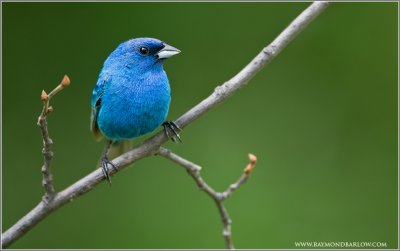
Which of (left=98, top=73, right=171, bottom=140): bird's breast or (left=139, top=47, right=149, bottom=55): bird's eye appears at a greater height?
(left=139, top=47, right=149, bottom=55): bird's eye

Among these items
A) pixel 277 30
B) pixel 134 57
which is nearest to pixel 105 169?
pixel 134 57

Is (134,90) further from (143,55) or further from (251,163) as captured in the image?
(251,163)

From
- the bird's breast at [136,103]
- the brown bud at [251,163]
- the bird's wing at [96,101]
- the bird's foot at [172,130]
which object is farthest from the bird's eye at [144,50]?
the brown bud at [251,163]

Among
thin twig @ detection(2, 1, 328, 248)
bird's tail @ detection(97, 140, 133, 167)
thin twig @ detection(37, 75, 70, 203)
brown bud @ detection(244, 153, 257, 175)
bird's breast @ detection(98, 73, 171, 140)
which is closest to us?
thin twig @ detection(37, 75, 70, 203)

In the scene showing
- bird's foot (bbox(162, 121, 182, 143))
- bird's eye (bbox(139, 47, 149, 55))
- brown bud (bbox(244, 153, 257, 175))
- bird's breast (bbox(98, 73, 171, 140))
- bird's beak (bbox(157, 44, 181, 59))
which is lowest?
brown bud (bbox(244, 153, 257, 175))

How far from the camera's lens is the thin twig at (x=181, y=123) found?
8.09ft

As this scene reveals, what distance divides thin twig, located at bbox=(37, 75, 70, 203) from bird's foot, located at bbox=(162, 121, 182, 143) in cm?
67

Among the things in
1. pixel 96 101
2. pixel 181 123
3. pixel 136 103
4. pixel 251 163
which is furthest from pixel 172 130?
pixel 96 101

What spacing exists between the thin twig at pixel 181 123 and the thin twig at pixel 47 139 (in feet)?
0.20

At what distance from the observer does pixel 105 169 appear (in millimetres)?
2695

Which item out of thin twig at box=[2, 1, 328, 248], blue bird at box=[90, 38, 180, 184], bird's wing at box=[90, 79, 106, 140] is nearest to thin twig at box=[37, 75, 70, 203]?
thin twig at box=[2, 1, 328, 248]

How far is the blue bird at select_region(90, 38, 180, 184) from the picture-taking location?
3041mm

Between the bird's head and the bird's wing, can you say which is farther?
the bird's wing

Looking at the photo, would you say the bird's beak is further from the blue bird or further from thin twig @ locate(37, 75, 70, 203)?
thin twig @ locate(37, 75, 70, 203)
